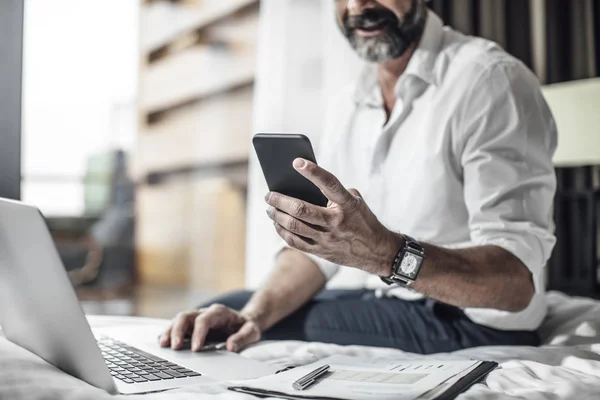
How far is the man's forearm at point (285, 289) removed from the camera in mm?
1331

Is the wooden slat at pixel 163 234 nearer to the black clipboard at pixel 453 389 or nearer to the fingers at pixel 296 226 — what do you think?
the fingers at pixel 296 226

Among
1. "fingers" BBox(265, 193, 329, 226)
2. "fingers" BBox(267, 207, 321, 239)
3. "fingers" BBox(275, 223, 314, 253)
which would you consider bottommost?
"fingers" BBox(275, 223, 314, 253)

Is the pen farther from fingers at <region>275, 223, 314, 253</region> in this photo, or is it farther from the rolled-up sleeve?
the rolled-up sleeve

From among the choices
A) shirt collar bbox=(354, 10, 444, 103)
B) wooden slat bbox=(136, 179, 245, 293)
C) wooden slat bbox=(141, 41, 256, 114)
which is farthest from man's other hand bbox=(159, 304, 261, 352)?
wooden slat bbox=(141, 41, 256, 114)

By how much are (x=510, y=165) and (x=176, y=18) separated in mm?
3525

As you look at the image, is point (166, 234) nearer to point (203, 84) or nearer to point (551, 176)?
point (203, 84)

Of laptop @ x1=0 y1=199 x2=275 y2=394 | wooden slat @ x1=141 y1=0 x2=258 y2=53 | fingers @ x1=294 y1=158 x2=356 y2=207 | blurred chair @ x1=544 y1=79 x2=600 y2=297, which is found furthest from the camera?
wooden slat @ x1=141 y1=0 x2=258 y2=53

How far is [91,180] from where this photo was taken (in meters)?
4.32

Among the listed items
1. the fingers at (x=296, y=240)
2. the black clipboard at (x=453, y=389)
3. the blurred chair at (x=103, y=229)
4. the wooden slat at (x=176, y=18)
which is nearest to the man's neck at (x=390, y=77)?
the fingers at (x=296, y=240)

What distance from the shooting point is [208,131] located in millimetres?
4203

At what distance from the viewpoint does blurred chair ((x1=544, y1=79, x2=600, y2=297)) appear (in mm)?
2328

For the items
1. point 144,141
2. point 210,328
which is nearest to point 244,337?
point 210,328

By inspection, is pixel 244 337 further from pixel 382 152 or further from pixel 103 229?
pixel 103 229

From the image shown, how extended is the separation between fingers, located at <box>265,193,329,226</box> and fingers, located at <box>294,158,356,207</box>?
0.08ft
